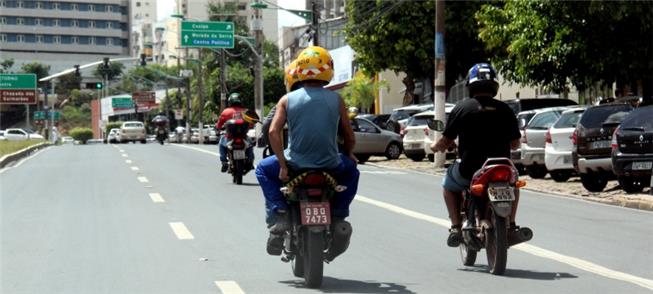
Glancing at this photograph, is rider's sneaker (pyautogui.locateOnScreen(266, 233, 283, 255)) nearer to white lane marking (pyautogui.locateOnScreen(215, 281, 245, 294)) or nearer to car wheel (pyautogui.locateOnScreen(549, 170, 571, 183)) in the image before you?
white lane marking (pyautogui.locateOnScreen(215, 281, 245, 294))

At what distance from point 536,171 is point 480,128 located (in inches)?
585

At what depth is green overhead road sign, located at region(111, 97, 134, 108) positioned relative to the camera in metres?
126

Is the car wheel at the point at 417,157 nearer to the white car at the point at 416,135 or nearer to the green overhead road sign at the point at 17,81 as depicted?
the white car at the point at 416,135

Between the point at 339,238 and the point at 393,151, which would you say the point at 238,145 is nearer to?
the point at 339,238

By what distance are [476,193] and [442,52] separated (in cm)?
1938

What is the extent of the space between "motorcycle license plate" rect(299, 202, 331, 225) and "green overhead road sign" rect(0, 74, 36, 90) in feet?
206

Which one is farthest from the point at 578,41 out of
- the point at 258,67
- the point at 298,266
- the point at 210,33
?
the point at 210,33

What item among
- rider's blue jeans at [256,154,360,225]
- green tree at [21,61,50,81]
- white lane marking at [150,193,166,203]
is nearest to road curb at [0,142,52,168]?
white lane marking at [150,193,166,203]

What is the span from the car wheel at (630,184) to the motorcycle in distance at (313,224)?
1098cm

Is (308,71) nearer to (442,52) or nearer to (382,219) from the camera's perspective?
(382,219)

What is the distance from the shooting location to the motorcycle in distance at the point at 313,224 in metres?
8.20

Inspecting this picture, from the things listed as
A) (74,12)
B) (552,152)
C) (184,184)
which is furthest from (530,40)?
(74,12)

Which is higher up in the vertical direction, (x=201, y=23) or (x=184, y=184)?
(x=201, y=23)

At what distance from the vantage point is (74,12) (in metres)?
125
